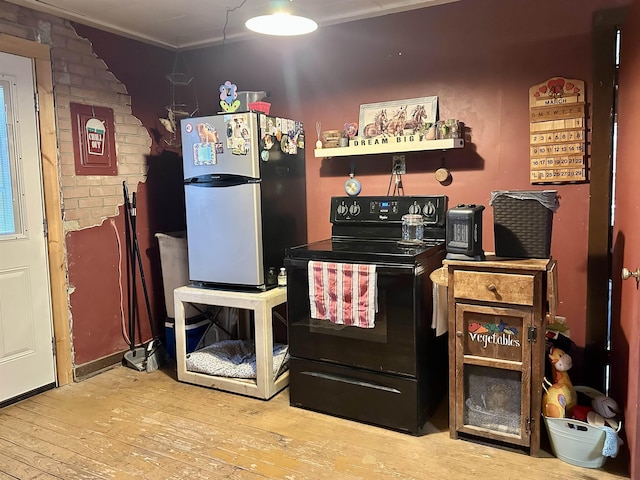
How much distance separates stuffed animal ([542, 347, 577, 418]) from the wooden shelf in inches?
46.6

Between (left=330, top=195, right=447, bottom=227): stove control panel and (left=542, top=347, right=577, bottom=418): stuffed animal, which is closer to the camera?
(left=542, top=347, right=577, bottom=418): stuffed animal

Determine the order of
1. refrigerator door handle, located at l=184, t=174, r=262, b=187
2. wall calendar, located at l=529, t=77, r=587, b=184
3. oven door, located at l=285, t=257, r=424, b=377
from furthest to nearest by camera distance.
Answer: refrigerator door handle, located at l=184, t=174, r=262, b=187
wall calendar, located at l=529, t=77, r=587, b=184
oven door, located at l=285, t=257, r=424, b=377

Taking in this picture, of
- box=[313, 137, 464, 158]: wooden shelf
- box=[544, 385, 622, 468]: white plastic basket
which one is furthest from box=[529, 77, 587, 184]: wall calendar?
box=[544, 385, 622, 468]: white plastic basket

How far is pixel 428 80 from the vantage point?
9.82ft

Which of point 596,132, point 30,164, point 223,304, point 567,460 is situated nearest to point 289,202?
point 223,304

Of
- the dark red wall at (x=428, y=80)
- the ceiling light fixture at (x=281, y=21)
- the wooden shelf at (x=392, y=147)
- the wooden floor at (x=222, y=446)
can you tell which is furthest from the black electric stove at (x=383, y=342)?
the ceiling light fixture at (x=281, y=21)

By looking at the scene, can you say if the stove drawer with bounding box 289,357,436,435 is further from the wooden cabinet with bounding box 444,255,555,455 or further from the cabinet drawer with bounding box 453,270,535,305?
the cabinet drawer with bounding box 453,270,535,305

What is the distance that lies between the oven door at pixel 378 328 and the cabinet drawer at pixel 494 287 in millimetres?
198

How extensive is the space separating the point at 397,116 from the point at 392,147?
0.26m

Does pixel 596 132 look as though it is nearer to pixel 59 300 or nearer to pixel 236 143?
pixel 236 143

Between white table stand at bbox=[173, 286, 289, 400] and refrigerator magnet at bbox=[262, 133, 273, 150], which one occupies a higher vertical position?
refrigerator magnet at bbox=[262, 133, 273, 150]

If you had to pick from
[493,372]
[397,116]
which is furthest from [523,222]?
[397,116]

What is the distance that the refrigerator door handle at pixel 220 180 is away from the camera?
2883mm

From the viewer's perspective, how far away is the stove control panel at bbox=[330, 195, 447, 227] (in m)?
2.82
